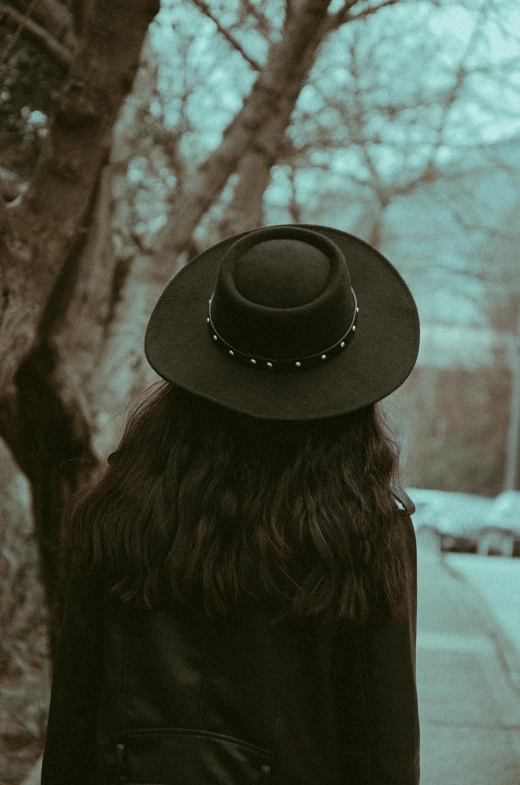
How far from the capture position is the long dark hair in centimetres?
161

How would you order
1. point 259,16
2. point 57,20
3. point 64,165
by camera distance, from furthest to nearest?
1. point 259,16
2. point 57,20
3. point 64,165

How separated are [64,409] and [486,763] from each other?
280 cm

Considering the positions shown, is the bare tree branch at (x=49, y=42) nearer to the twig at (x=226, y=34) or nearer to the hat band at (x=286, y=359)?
the twig at (x=226, y=34)

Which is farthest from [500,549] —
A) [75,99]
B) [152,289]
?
[75,99]

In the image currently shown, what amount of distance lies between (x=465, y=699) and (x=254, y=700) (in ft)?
14.4

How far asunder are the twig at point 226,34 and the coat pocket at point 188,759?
515 cm

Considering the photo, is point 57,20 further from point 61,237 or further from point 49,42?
point 61,237

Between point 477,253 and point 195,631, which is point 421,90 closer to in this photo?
point 477,253

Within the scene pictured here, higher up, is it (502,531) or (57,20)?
(57,20)

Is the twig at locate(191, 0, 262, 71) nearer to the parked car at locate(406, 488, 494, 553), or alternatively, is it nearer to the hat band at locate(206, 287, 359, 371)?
the hat band at locate(206, 287, 359, 371)

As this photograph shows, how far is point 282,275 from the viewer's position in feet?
5.35

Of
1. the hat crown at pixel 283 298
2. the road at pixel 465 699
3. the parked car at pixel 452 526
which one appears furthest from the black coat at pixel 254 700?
the parked car at pixel 452 526

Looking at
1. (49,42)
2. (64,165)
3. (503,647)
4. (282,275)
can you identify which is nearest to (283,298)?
(282,275)

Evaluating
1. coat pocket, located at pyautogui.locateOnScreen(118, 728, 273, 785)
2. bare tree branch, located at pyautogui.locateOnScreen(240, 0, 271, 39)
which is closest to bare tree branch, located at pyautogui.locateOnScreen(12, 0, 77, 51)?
bare tree branch, located at pyautogui.locateOnScreen(240, 0, 271, 39)
